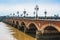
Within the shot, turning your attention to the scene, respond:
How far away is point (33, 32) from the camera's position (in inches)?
2468

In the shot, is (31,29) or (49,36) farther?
(31,29)

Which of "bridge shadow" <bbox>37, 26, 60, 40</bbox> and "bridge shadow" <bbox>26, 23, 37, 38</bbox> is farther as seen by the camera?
"bridge shadow" <bbox>26, 23, 37, 38</bbox>

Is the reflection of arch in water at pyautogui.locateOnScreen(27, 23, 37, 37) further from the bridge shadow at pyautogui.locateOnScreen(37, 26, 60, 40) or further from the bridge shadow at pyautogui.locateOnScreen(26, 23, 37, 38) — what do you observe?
the bridge shadow at pyautogui.locateOnScreen(37, 26, 60, 40)

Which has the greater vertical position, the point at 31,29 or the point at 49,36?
the point at 49,36

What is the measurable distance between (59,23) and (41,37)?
6567 mm

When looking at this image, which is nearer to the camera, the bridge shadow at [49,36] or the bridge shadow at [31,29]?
Result: the bridge shadow at [49,36]

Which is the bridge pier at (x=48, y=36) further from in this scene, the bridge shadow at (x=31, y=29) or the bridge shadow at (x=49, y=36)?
the bridge shadow at (x=31, y=29)

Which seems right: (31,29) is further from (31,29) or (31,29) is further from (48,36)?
(48,36)

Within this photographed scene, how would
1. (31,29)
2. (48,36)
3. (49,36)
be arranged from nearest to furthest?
1. (48,36)
2. (49,36)
3. (31,29)

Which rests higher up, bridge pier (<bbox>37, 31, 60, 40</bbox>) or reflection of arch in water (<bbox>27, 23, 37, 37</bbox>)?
bridge pier (<bbox>37, 31, 60, 40</bbox>)

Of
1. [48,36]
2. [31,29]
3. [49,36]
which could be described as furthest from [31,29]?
[48,36]

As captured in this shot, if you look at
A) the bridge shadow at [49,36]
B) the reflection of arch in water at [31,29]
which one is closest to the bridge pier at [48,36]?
the bridge shadow at [49,36]

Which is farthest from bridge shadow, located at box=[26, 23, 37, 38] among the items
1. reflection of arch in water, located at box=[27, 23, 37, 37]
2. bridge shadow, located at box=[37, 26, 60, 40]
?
bridge shadow, located at box=[37, 26, 60, 40]

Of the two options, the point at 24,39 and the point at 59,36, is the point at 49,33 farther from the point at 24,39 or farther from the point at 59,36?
the point at 24,39
